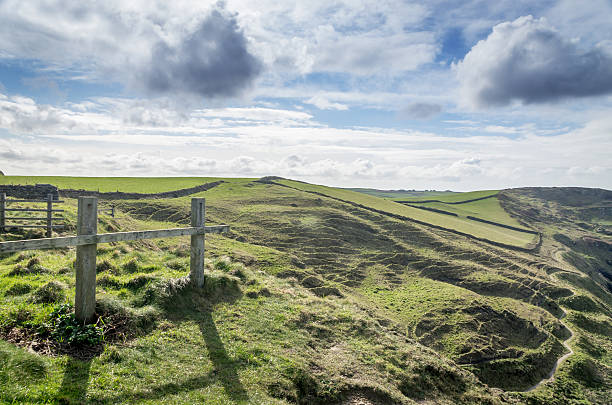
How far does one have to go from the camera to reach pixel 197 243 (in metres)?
10.5

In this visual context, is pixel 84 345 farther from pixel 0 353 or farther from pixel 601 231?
pixel 601 231

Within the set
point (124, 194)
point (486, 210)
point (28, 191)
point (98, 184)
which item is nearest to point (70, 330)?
point (28, 191)

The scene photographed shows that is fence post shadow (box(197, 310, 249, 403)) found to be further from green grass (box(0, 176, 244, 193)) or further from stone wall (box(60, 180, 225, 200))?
green grass (box(0, 176, 244, 193))

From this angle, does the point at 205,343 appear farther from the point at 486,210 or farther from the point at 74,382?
the point at 486,210

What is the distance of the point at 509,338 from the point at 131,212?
Result: 38.8 m

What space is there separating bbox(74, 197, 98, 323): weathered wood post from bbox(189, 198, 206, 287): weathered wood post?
10.0ft

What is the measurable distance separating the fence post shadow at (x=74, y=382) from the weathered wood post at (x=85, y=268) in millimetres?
1270

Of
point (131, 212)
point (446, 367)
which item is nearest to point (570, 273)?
point (446, 367)

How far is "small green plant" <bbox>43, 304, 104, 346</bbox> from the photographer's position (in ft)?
23.3

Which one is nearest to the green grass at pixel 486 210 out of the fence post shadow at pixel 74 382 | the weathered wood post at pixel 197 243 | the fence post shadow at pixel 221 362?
the weathered wood post at pixel 197 243

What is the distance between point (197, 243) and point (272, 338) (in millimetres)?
3780

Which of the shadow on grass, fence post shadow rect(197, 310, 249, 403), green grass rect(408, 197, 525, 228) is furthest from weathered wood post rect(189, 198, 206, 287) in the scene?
green grass rect(408, 197, 525, 228)

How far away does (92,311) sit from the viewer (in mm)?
7758

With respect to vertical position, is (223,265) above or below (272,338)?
above
